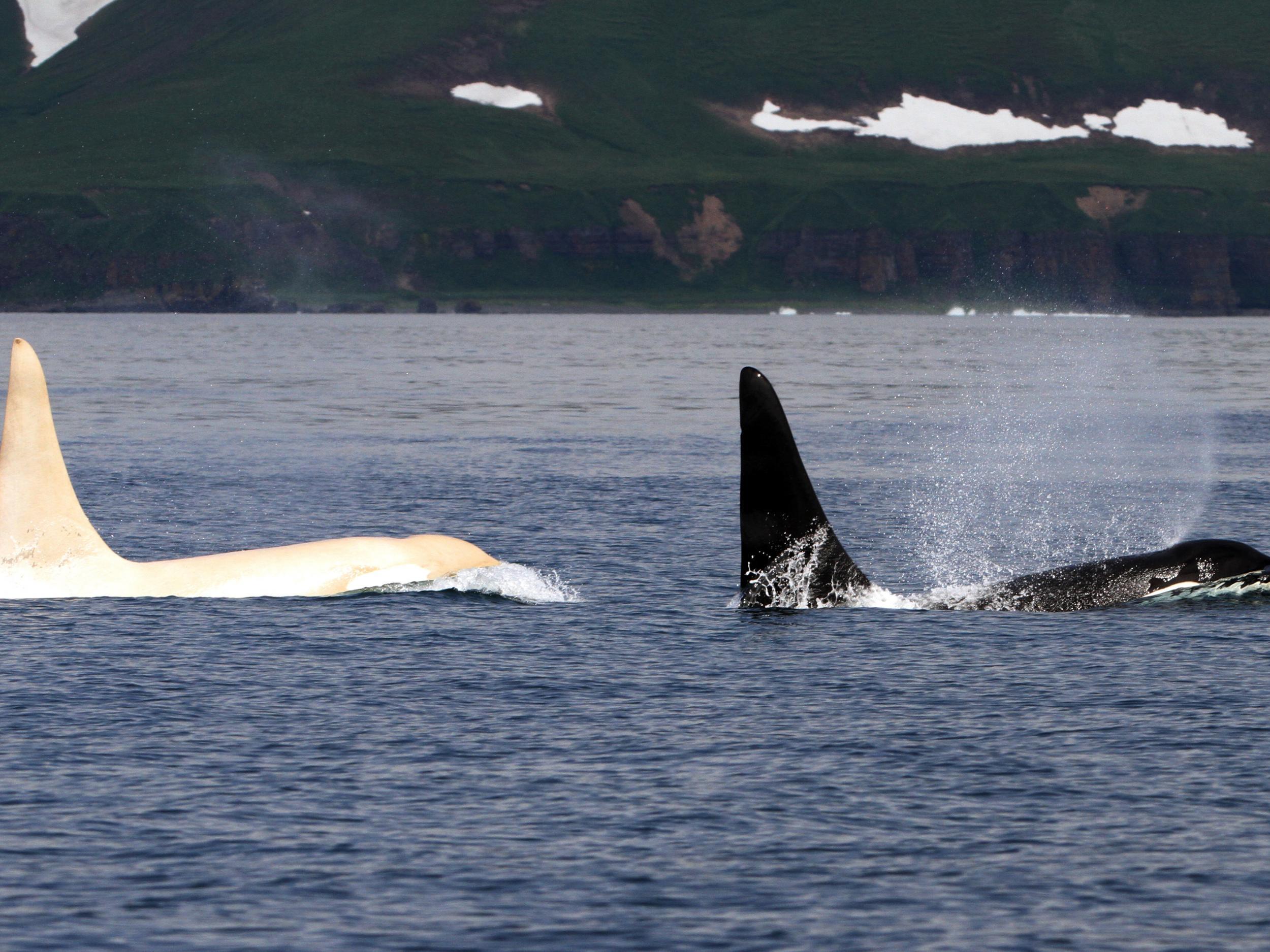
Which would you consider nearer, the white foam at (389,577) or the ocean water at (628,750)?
the ocean water at (628,750)

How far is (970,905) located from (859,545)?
23.8m

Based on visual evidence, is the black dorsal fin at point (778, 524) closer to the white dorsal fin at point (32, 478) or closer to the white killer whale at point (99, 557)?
the white killer whale at point (99, 557)

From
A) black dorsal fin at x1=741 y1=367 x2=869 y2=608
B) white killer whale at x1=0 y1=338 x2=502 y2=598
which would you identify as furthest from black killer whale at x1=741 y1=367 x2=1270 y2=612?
white killer whale at x1=0 y1=338 x2=502 y2=598

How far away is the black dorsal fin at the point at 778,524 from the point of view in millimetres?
27828

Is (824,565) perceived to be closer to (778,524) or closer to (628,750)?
(778,524)

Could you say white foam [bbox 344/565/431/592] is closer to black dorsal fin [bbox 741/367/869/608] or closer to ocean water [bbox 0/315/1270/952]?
ocean water [bbox 0/315/1270/952]

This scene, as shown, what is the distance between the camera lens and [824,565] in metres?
29.9

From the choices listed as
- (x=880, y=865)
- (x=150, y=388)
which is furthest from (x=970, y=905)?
(x=150, y=388)

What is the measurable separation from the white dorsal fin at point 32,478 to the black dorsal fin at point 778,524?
9.93 meters

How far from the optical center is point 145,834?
18141 mm

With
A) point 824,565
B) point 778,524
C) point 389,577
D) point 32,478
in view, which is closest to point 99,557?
point 32,478

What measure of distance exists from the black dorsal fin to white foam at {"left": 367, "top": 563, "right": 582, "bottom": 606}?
11.1 ft

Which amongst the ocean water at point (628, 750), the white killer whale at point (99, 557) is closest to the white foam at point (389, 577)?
the white killer whale at point (99, 557)

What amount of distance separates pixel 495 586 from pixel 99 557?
6.29 meters
